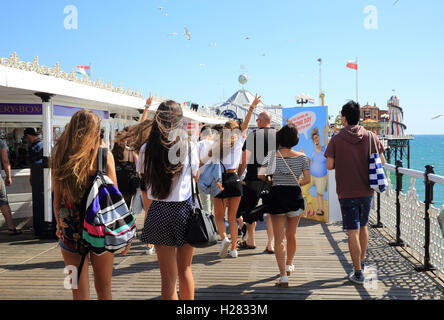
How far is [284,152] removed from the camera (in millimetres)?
4367

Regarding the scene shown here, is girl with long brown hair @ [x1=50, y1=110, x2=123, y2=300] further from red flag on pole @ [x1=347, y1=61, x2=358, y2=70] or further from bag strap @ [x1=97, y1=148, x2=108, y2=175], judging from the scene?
red flag on pole @ [x1=347, y1=61, x2=358, y2=70]

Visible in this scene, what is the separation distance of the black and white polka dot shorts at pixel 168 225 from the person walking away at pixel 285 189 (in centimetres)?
157

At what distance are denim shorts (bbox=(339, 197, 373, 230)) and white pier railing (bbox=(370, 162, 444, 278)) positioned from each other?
28.8 inches

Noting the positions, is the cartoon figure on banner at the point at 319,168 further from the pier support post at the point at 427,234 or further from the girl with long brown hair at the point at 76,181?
the girl with long brown hair at the point at 76,181

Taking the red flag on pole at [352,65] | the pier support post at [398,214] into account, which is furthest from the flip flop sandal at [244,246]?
the red flag on pole at [352,65]

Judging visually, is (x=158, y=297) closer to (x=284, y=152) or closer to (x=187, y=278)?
(x=187, y=278)

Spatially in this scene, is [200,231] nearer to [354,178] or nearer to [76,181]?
[76,181]

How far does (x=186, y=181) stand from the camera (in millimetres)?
2932

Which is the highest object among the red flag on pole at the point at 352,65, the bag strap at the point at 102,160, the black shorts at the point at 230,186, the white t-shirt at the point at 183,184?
the red flag on pole at the point at 352,65

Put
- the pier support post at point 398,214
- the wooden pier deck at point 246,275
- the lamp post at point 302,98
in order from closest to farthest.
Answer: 1. the wooden pier deck at point 246,275
2. the pier support post at point 398,214
3. the lamp post at point 302,98

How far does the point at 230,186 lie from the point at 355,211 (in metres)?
1.62

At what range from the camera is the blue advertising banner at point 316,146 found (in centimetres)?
754

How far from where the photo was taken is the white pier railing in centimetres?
442

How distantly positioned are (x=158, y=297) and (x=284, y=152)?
6.42 feet
